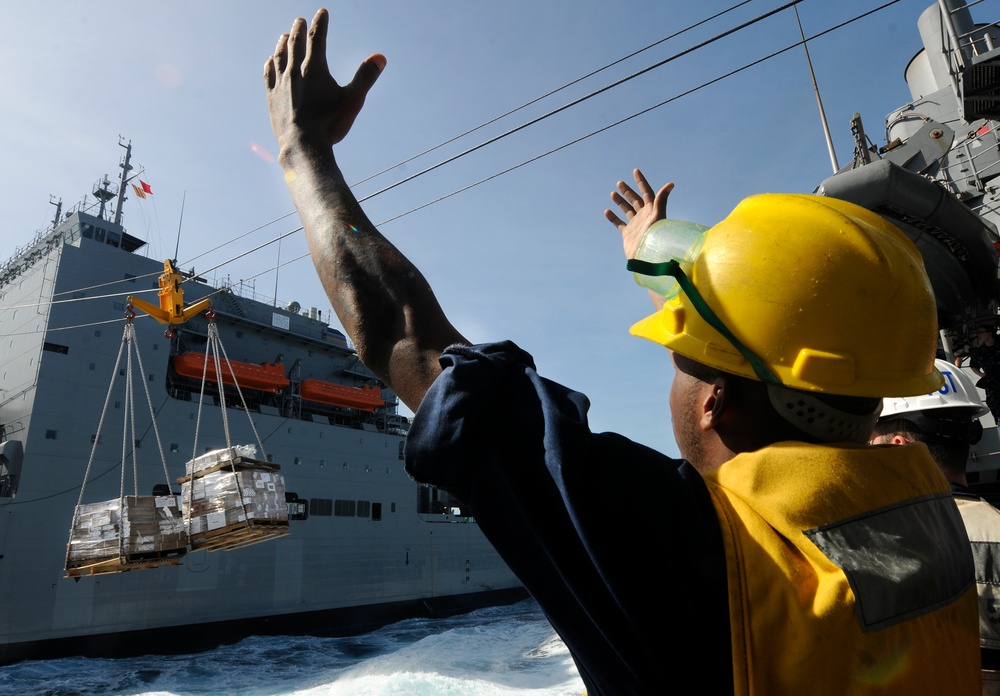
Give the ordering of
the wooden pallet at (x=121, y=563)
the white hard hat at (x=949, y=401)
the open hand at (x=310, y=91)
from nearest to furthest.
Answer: the open hand at (x=310, y=91) < the white hard hat at (x=949, y=401) < the wooden pallet at (x=121, y=563)

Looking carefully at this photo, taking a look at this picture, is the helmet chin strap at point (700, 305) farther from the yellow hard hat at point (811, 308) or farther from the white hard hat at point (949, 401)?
the white hard hat at point (949, 401)

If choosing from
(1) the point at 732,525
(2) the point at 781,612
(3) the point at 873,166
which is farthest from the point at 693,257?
(3) the point at 873,166

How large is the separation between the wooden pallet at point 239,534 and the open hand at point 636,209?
723 cm

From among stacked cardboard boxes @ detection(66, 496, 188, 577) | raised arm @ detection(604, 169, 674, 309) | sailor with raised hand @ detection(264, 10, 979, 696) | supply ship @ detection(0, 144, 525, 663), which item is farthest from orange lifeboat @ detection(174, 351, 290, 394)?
sailor with raised hand @ detection(264, 10, 979, 696)

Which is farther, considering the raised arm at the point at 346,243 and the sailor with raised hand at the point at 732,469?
the raised arm at the point at 346,243

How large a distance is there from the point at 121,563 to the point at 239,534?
143 cm

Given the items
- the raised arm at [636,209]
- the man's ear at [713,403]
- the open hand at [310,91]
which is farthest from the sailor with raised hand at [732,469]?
the raised arm at [636,209]

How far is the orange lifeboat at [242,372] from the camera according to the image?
65.5 ft

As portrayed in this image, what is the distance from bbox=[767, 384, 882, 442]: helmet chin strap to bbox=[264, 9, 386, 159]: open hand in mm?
1060

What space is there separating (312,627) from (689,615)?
73.7ft

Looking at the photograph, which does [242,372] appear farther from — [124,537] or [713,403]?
[713,403]

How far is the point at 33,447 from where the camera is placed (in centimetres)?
1650

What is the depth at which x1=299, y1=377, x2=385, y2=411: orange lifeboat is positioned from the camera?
23078mm

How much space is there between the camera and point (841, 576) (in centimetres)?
79
